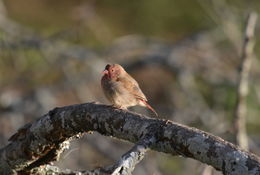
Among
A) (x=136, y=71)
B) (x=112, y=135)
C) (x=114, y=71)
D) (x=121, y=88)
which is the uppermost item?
(x=136, y=71)

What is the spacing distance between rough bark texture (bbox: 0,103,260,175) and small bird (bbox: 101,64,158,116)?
1.53 feet

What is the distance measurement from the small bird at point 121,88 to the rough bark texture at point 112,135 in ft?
1.53

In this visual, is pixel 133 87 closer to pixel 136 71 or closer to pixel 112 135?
pixel 112 135

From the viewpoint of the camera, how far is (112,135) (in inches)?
135

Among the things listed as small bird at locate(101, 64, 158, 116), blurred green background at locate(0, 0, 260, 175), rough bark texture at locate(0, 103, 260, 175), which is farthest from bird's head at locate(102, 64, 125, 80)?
blurred green background at locate(0, 0, 260, 175)

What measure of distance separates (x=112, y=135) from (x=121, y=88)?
2.63ft

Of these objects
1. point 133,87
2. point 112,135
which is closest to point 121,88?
point 133,87

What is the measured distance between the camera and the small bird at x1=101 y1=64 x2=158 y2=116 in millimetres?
4164

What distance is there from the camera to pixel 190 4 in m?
17.5

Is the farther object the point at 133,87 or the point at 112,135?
the point at 133,87

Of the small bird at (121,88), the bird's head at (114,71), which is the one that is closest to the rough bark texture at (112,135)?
the small bird at (121,88)

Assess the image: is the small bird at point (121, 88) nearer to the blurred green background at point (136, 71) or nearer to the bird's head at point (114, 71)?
the bird's head at point (114, 71)

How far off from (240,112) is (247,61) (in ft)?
Result: 1.33

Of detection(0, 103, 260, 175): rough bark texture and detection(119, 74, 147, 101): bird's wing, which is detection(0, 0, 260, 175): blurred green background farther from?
detection(0, 103, 260, 175): rough bark texture
